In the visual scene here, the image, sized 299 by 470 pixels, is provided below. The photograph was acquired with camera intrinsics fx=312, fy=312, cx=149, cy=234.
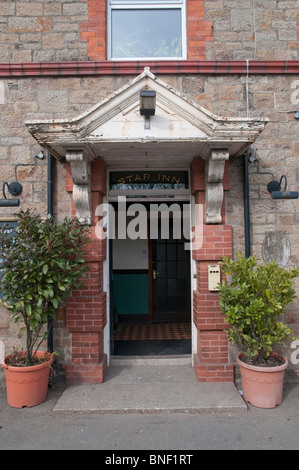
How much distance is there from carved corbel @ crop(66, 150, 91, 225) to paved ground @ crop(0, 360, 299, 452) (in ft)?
7.17

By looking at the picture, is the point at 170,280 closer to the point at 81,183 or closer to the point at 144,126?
the point at 81,183

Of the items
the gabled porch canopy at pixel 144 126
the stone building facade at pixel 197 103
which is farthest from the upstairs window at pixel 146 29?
the gabled porch canopy at pixel 144 126

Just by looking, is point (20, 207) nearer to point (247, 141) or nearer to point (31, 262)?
point (31, 262)

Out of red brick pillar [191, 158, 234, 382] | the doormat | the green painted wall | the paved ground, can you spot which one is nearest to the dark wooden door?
the green painted wall

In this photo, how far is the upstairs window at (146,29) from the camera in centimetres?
461

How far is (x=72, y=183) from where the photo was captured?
4129mm

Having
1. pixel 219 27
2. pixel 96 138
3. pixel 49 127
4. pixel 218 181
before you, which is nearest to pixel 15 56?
pixel 49 127

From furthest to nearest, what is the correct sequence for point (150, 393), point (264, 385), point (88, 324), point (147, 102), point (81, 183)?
point (88, 324) → point (81, 183) → point (150, 393) → point (264, 385) → point (147, 102)

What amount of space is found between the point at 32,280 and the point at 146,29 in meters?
4.01

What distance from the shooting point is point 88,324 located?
13.1 ft

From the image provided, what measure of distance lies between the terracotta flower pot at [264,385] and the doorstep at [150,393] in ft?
0.59

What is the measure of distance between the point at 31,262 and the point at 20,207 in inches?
44.3

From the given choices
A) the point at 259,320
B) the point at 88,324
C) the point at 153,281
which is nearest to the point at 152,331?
the point at 153,281

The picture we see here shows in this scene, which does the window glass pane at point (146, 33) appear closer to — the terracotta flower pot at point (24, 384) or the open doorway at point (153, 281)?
the open doorway at point (153, 281)
